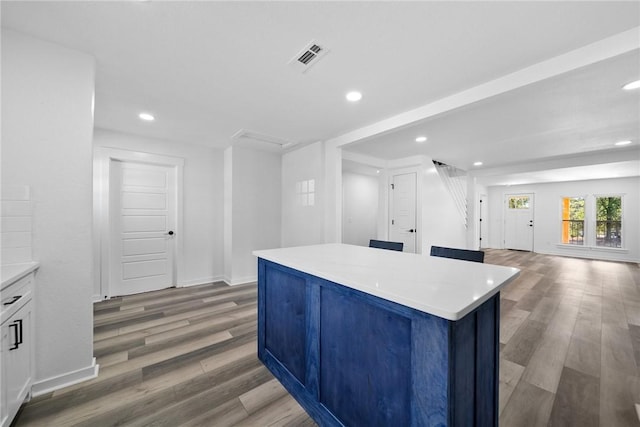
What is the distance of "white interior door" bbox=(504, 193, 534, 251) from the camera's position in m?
8.30

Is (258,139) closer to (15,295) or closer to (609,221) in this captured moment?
(15,295)

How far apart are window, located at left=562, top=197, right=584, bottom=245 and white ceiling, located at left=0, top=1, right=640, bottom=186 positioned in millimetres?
5518

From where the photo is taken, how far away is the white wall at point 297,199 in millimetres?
3869

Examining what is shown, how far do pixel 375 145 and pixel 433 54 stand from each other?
8.17 ft

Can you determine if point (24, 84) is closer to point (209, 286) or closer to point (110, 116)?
point (110, 116)

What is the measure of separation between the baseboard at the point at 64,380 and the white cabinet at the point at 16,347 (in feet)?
0.21

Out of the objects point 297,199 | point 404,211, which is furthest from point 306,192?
point 404,211

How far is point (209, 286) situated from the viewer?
4.14 m

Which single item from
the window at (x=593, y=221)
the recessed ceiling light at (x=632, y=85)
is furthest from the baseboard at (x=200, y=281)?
the window at (x=593, y=221)

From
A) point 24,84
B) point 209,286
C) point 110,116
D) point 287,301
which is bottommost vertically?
point 209,286

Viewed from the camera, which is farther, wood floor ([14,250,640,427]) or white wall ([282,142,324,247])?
white wall ([282,142,324,247])

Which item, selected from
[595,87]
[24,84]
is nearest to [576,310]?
[595,87]

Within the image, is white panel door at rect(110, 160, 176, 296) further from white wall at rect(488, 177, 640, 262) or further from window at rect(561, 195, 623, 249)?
window at rect(561, 195, 623, 249)

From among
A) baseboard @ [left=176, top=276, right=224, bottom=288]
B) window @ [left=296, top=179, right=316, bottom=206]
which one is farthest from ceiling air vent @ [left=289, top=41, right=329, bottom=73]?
baseboard @ [left=176, top=276, right=224, bottom=288]
